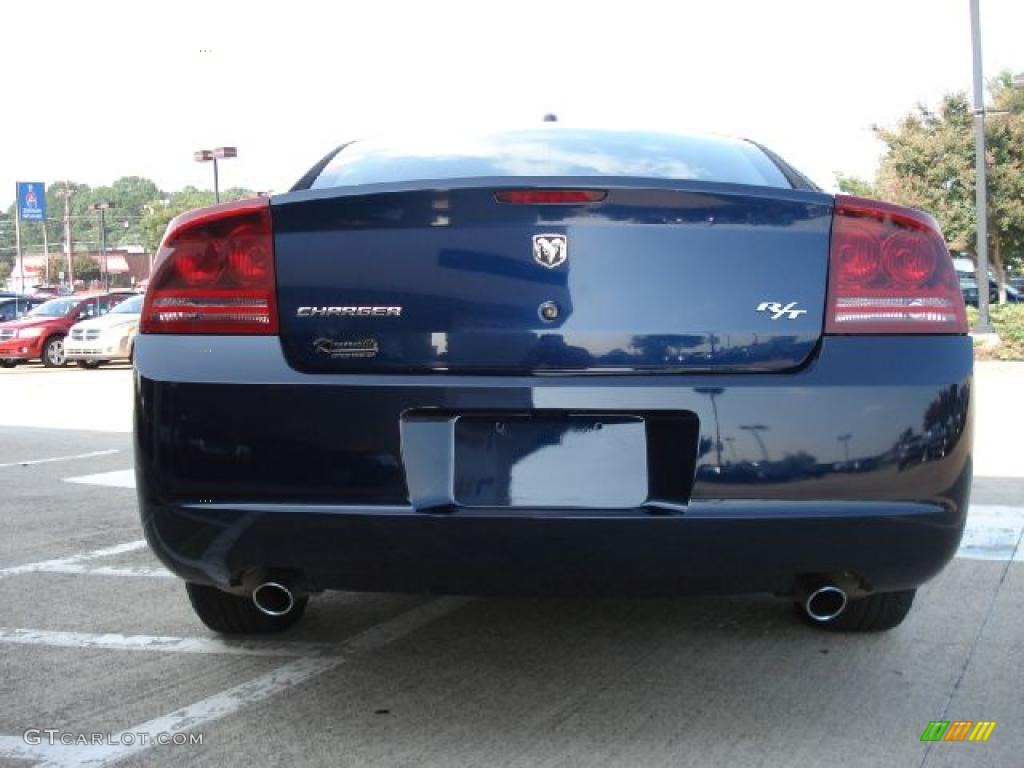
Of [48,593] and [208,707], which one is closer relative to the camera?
[208,707]

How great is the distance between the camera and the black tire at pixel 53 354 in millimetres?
24781

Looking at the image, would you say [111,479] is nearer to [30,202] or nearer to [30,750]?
[30,750]

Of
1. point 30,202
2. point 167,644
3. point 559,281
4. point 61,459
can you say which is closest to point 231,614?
point 167,644

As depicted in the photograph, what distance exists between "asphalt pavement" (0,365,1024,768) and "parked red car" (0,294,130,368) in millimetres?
21096

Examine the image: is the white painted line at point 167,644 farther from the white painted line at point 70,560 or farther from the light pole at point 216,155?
the light pole at point 216,155

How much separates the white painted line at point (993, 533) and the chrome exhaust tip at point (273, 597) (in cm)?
286

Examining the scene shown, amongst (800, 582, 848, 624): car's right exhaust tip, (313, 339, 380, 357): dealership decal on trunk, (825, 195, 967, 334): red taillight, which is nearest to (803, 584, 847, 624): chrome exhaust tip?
(800, 582, 848, 624): car's right exhaust tip

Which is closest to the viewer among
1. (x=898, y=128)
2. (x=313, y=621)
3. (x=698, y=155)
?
(x=698, y=155)

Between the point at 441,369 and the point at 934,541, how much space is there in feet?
4.09

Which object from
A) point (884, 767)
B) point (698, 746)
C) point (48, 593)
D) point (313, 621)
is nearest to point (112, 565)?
point (48, 593)

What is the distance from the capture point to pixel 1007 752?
2865mm

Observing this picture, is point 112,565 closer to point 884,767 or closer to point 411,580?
point 411,580

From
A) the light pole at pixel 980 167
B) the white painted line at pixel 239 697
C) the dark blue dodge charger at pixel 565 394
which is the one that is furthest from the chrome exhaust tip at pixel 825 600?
the light pole at pixel 980 167

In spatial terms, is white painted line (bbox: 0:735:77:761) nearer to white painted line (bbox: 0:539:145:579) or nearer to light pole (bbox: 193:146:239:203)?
white painted line (bbox: 0:539:145:579)
